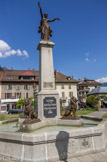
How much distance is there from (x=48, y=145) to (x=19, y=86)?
37819 mm

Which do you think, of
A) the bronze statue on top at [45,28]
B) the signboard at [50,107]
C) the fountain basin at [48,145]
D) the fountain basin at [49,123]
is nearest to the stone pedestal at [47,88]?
the signboard at [50,107]

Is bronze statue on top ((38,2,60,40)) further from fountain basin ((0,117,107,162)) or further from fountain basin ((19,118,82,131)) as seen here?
fountain basin ((0,117,107,162))

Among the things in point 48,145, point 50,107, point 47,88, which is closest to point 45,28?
point 47,88

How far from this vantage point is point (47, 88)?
820 centimetres

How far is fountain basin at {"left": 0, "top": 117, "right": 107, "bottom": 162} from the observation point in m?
3.67

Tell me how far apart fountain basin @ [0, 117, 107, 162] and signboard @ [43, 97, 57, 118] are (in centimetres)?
358

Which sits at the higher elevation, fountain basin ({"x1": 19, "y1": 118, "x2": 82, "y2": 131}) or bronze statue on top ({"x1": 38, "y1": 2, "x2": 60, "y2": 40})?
bronze statue on top ({"x1": 38, "y1": 2, "x2": 60, "y2": 40})

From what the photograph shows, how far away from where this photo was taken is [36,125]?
Result: 6.22 m

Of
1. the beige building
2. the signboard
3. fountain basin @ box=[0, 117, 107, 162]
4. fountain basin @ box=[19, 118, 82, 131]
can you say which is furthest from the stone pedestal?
the beige building

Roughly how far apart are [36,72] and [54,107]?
132 feet

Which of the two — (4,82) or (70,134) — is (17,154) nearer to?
(70,134)

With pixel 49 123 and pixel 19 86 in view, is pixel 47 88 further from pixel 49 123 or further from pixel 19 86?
pixel 19 86

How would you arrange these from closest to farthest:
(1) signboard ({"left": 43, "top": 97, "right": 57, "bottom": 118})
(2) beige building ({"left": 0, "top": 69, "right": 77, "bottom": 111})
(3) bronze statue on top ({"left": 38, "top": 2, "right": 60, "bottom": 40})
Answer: (1) signboard ({"left": 43, "top": 97, "right": 57, "bottom": 118}) < (3) bronze statue on top ({"left": 38, "top": 2, "right": 60, "bottom": 40}) < (2) beige building ({"left": 0, "top": 69, "right": 77, "bottom": 111})

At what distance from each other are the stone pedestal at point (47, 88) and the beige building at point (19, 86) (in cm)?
2951
